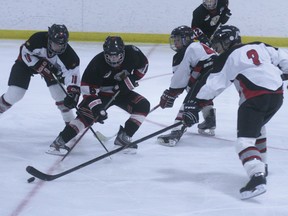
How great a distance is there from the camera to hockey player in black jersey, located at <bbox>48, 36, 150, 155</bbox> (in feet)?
10.3

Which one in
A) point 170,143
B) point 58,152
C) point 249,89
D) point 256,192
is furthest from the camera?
point 170,143

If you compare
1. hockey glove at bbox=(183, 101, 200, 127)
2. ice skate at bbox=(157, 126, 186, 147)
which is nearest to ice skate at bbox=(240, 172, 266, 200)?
hockey glove at bbox=(183, 101, 200, 127)

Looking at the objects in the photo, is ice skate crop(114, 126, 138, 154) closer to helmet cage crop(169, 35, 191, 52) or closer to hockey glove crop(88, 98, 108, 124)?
hockey glove crop(88, 98, 108, 124)

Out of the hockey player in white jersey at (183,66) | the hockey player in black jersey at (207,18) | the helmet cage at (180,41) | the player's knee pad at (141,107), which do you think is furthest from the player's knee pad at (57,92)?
the hockey player in black jersey at (207,18)

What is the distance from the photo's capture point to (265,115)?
269cm

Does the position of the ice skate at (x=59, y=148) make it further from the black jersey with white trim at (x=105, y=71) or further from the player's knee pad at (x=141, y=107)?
the player's knee pad at (x=141, y=107)

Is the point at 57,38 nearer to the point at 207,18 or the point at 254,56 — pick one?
the point at 254,56

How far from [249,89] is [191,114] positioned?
0.98ft

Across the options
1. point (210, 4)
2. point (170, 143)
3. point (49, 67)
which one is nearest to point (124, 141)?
point (170, 143)

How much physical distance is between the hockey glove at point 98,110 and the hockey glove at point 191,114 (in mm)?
567

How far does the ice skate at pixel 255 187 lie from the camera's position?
248 cm

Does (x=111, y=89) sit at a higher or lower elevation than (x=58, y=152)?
higher

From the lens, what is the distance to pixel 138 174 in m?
2.91

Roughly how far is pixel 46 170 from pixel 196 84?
3.64ft
